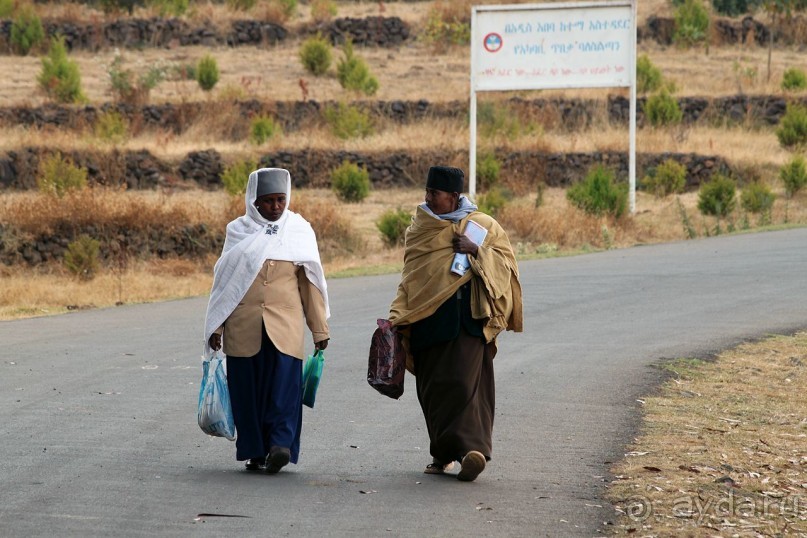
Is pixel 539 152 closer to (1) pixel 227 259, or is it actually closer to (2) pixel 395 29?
(2) pixel 395 29

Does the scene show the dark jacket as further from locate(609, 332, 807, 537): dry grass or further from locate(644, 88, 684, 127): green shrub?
locate(644, 88, 684, 127): green shrub

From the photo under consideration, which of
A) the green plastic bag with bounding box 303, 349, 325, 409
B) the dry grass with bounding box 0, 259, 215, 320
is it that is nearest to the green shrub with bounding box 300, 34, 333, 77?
the dry grass with bounding box 0, 259, 215, 320

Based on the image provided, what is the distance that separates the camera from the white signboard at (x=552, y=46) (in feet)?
86.5

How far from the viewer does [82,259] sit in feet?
68.9

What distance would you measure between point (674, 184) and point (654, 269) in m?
10.7

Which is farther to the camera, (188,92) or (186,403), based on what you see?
(188,92)

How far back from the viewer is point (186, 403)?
980cm

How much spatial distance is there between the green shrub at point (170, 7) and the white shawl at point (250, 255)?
41.3 m

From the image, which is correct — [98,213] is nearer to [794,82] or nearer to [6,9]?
[794,82]

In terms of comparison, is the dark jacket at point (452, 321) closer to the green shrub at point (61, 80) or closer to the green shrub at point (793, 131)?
the green shrub at point (793, 131)

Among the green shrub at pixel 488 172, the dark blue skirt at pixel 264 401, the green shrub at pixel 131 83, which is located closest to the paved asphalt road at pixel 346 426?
the dark blue skirt at pixel 264 401

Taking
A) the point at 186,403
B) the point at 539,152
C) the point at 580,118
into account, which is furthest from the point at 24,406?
the point at 580,118

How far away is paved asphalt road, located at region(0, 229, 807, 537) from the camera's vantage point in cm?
643

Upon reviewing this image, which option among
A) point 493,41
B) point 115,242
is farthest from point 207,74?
point 115,242
